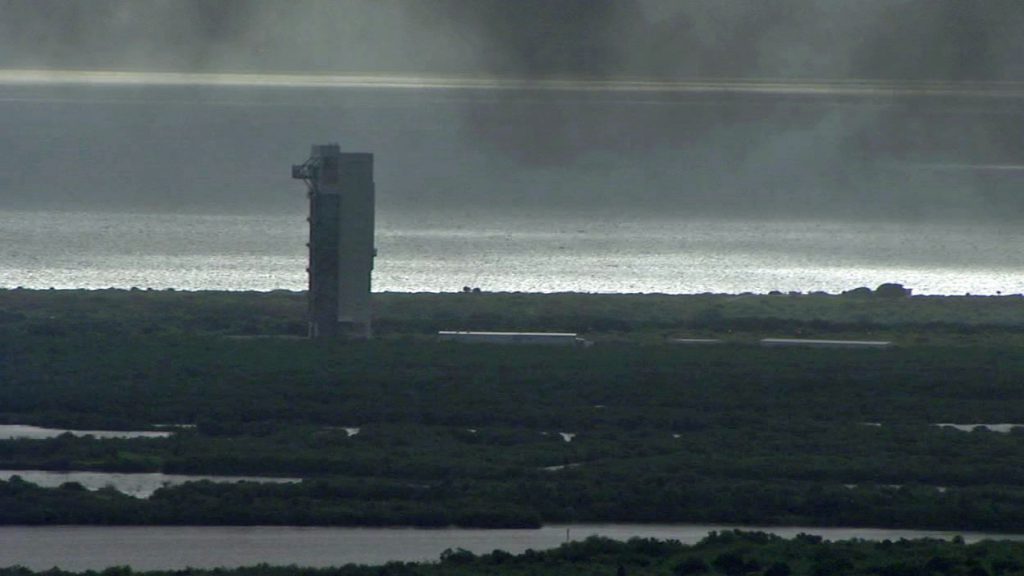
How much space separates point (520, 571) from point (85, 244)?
55177mm

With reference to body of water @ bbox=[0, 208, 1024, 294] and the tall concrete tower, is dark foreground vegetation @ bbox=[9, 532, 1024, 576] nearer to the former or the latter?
the tall concrete tower

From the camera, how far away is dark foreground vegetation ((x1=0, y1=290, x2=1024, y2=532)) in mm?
11977

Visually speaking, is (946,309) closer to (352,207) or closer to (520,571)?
(352,207)

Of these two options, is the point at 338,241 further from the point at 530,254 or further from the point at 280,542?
the point at 530,254

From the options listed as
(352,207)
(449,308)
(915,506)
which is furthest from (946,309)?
(915,506)

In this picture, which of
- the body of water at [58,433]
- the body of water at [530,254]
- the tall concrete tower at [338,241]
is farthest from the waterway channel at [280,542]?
the body of water at [530,254]

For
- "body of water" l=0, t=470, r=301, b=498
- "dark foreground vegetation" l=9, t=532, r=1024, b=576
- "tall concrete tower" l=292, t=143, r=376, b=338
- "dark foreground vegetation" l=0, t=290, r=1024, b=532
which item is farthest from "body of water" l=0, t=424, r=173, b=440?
"tall concrete tower" l=292, t=143, r=376, b=338

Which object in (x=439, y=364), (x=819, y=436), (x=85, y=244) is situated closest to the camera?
(x=819, y=436)

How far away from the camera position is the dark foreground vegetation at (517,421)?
11977 millimetres

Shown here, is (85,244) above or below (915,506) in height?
above

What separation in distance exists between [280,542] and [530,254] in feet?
165

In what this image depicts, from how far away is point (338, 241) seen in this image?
21438mm

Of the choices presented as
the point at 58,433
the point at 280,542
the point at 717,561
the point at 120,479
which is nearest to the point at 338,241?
the point at 58,433

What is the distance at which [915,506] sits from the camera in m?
12.1
